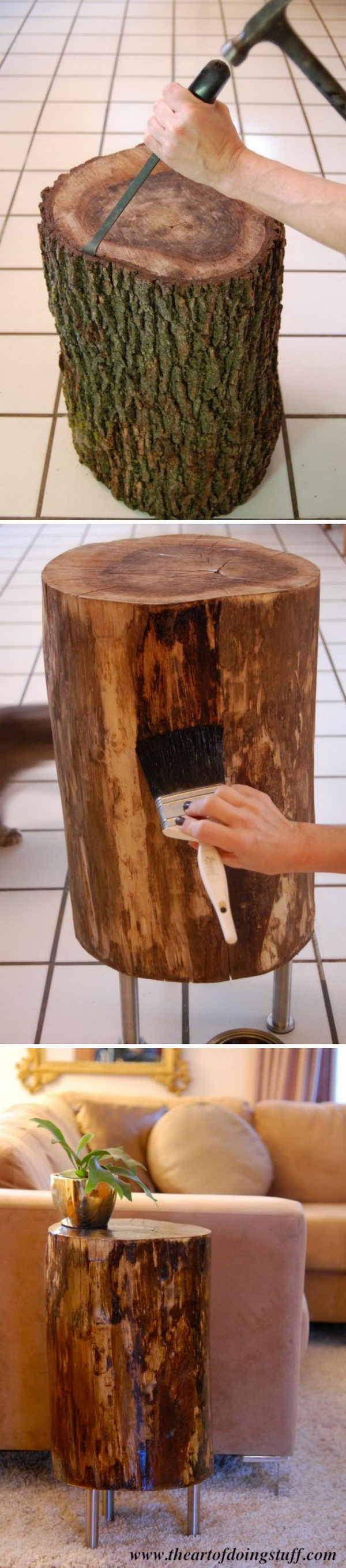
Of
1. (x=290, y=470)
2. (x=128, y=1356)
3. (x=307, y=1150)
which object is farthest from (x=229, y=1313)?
(x=290, y=470)

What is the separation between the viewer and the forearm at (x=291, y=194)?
59 cm

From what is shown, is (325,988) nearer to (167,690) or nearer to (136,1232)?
(167,690)

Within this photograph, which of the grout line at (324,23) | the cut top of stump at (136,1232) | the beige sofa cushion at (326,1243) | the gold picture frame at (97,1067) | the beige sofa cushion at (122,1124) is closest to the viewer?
the gold picture frame at (97,1067)

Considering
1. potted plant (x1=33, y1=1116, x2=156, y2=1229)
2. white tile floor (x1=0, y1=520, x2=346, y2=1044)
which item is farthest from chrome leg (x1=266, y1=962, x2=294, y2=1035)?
potted plant (x1=33, y1=1116, x2=156, y2=1229)

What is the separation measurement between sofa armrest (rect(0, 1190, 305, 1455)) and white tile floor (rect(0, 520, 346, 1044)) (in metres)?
0.44

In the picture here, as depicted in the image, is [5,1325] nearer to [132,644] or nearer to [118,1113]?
[118,1113]

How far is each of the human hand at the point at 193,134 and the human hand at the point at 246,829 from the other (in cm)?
35

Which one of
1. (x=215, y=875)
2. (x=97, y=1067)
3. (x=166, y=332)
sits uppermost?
(x=166, y=332)

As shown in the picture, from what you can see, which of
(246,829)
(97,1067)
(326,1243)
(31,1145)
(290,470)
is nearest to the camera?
(246,829)

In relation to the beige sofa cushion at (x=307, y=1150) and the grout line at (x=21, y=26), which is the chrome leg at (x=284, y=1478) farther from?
the grout line at (x=21, y=26)

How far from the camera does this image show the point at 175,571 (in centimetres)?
59

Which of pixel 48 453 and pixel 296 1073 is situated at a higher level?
pixel 48 453

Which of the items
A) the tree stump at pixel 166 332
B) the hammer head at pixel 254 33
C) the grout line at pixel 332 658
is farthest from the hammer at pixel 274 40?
the grout line at pixel 332 658

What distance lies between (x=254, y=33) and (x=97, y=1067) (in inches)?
22.7
